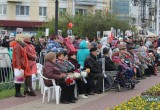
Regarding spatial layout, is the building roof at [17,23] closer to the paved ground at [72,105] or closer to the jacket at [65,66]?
the paved ground at [72,105]

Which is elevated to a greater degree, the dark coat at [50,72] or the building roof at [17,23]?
the building roof at [17,23]

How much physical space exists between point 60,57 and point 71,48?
18.5ft

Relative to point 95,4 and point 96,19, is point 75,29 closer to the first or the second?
point 96,19

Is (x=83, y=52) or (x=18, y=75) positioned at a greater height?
(x=83, y=52)

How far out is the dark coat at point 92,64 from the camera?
14336 millimetres

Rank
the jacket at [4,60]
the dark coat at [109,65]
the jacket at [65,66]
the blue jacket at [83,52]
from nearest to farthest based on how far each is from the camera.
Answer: the jacket at [65,66]
the jacket at [4,60]
the dark coat at [109,65]
the blue jacket at [83,52]

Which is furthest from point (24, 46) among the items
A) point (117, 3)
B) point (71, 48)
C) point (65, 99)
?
point (117, 3)

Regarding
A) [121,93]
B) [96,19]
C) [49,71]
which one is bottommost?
[121,93]

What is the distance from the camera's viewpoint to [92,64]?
47.2 feet

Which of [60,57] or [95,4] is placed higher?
[95,4]

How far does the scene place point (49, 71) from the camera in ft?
39.7

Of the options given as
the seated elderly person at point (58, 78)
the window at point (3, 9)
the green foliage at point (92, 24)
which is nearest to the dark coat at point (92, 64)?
the seated elderly person at point (58, 78)

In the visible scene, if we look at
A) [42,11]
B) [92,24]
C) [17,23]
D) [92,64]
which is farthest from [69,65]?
[42,11]

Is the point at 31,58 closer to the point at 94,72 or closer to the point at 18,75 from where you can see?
the point at 18,75
